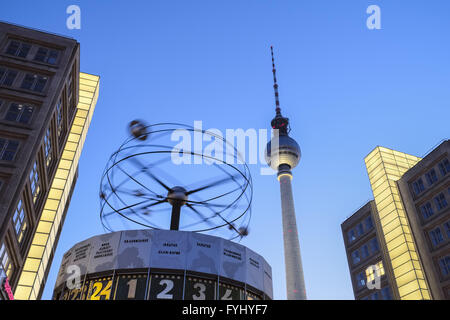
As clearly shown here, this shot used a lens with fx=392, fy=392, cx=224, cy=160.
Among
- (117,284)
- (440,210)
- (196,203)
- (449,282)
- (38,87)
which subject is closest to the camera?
(117,284)

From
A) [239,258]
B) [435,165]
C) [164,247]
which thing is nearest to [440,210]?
[435,165]

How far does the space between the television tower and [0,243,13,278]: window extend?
7617cm

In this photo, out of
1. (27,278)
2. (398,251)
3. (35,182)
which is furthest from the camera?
(398,251)

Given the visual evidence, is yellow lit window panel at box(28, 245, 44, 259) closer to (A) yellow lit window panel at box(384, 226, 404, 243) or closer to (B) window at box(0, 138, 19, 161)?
(B) window at box(0, 138, 19, 161)

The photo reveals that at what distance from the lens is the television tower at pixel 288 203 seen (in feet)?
344

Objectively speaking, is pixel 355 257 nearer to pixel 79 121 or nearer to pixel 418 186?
pixel 418 186

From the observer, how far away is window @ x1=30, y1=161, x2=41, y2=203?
129 ft

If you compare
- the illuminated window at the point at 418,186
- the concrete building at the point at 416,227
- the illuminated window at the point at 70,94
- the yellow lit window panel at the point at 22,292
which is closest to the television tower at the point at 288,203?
the concrete building at the point at 416,227

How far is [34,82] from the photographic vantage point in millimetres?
43312

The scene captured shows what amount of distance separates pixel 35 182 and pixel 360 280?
153 ft

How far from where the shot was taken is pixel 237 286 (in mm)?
17875

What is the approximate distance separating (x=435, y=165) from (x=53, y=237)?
5175 cm

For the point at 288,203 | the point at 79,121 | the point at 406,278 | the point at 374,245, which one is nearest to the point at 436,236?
the point at 406,278
